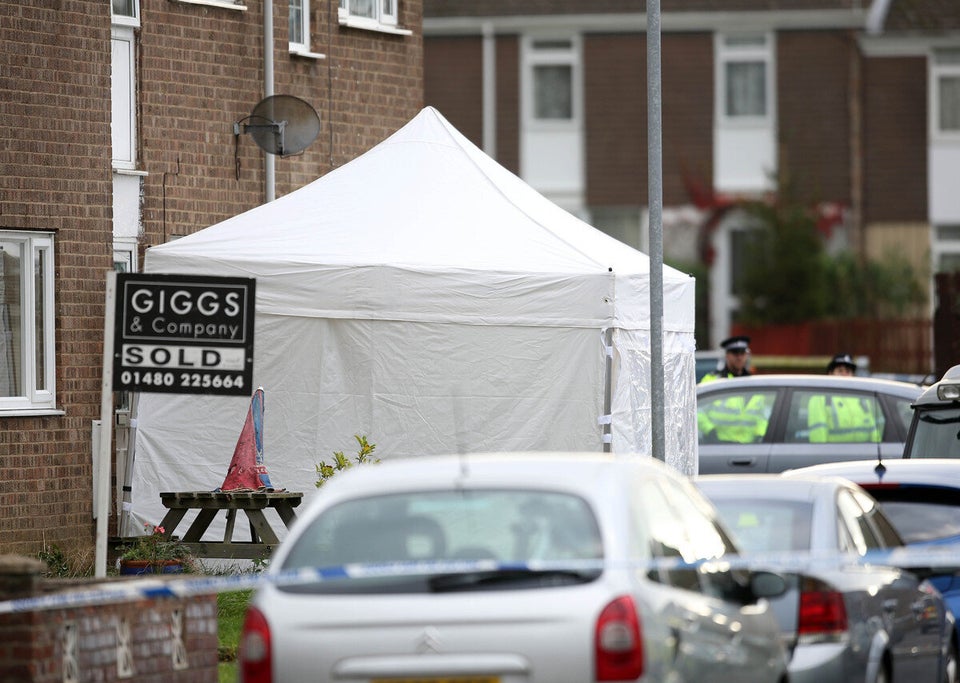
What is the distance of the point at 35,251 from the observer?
1515 centimetres

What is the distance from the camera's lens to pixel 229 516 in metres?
14.1

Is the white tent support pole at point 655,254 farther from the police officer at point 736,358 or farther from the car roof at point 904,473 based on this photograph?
the police officer at point 736,358

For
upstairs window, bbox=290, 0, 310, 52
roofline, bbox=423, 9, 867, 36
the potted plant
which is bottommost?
the potted plant

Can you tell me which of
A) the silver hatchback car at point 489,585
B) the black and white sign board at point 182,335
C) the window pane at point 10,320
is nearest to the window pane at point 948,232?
the window pane at point 10,320

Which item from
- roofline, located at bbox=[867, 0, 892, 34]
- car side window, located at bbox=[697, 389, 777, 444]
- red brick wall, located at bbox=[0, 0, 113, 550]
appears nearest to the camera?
red brick wall, located at bbox=[0, 0, 113, 550]

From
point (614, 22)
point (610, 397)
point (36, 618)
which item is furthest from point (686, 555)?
point (614, 22)

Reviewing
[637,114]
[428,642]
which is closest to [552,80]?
[637,114]

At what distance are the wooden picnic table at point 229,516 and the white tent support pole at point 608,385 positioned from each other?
7.57 feet

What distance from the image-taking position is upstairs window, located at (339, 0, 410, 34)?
1930 centimetres

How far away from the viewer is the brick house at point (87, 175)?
14.9m

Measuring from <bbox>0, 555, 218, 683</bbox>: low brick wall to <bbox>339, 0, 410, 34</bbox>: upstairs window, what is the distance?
10.7 metres

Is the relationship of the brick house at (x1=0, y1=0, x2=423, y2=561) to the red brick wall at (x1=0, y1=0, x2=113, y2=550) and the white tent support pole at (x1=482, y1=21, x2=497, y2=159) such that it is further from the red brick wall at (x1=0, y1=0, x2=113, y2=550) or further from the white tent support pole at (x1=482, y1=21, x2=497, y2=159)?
the white tent support pole at (x1=482, y1=21, x2=497, y2=159)

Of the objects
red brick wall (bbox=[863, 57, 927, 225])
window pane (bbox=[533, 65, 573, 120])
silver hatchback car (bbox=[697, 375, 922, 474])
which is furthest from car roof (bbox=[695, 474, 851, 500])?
window pane (bbox=[533, 65, 573, 120])

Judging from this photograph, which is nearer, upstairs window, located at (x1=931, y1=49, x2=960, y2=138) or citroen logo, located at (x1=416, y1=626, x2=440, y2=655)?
citroen logo, located at (x1=416, y1=626, x2=440, y2=655)
